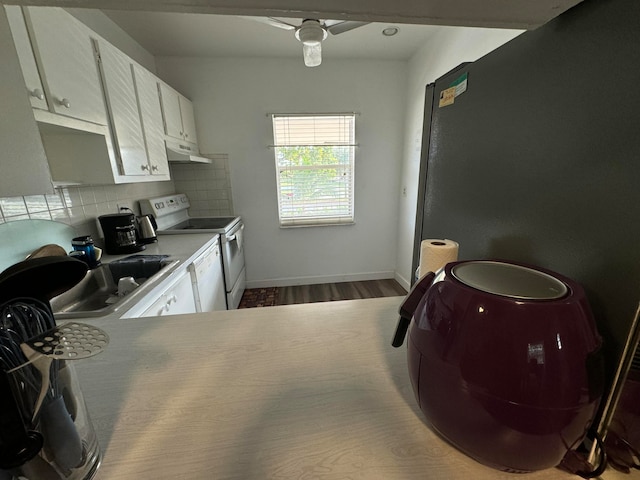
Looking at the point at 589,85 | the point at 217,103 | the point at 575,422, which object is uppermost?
the point at 217,103

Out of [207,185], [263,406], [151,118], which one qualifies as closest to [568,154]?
[263,406]

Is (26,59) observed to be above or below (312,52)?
below

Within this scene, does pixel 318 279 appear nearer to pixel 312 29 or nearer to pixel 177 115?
pixel 177 115

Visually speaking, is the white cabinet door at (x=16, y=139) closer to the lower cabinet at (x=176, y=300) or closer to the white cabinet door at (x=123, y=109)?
the lower cabinet at (x=176, y=300)

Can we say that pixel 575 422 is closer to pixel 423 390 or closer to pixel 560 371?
pixel 560 371

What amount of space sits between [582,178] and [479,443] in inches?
17.5

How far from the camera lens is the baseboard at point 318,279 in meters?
3.41

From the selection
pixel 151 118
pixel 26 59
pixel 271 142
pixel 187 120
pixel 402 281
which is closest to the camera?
pixel 26 59

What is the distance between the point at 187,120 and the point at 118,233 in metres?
1.49

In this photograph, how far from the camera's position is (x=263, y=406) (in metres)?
0.50

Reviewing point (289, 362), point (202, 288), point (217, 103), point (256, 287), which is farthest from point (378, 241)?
point (289, 362)

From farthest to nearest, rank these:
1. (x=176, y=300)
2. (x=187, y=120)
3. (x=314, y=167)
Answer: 1. (x=314, y=167)
2. (x=187, y=120)
3. (x=176, y=300)

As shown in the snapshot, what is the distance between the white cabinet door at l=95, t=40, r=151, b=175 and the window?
1434 mm

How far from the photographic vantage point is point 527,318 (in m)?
0.34
